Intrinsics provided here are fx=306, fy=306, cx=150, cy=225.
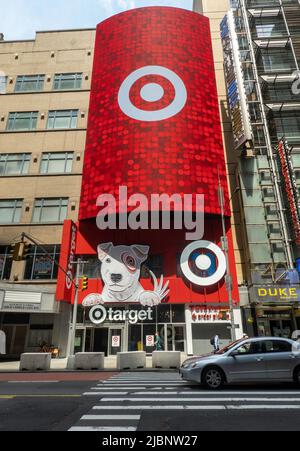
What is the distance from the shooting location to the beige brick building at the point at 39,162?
2805cm

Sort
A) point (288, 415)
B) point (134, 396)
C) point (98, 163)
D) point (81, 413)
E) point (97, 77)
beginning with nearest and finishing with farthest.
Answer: point (288, 415) → point (81, 413) → point (134, 396) → point (98, 163) → point (97, 77)

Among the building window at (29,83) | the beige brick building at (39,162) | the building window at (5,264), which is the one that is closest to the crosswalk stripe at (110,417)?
the beige brick building at (39,162)

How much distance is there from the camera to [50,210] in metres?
32.0

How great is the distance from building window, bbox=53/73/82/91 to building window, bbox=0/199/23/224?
16.2 m

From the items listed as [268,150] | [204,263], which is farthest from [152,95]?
[204,263]

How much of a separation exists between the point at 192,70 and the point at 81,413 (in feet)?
115

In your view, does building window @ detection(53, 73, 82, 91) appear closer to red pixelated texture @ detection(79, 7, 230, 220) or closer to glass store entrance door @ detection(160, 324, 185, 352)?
red pixelated texture @ detection(79, 7, 230, 220)

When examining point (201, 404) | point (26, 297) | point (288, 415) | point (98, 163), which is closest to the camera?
point (288, 415)

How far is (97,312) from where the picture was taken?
89.2ft

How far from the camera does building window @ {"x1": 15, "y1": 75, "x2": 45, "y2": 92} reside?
129ft

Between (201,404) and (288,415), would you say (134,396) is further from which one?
(288,415)

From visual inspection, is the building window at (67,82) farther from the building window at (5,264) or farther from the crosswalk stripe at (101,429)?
the crosswalk stripe at (101,429)

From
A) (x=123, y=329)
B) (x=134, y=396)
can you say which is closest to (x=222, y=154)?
(x=123, y=329)

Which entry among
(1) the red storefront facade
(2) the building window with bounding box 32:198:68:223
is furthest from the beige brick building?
(1) the red storefront facade
